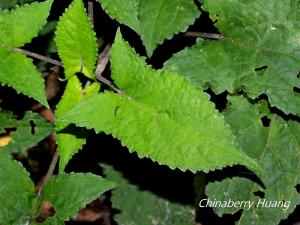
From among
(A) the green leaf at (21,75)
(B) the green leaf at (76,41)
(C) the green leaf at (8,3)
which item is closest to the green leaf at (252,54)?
(B) the green leaf at (76,41)

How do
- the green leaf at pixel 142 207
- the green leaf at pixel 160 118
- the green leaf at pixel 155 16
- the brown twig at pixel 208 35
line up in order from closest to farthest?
the green leaf at pixel 160 118 → the green leaf at pixel 155 16 → the brown twig at pixel 208 35 → the green leaf at pixel 142 207

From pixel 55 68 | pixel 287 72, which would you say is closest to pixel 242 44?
pixel 287 72

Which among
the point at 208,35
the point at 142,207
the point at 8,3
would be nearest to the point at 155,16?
the point at 208,35

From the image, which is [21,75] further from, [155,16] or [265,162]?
[265,162]

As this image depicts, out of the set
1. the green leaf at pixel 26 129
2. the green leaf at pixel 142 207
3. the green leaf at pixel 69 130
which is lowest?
the green leaf at pixel 142 207

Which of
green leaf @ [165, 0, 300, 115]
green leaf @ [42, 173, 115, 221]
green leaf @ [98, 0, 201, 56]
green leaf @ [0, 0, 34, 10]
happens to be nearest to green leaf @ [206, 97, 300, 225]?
green leaf @ [165, 0, 300, 115]

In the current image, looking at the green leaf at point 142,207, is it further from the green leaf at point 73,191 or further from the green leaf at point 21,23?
the green leaf at point 21,23

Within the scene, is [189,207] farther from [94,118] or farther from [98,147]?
[94,118]
